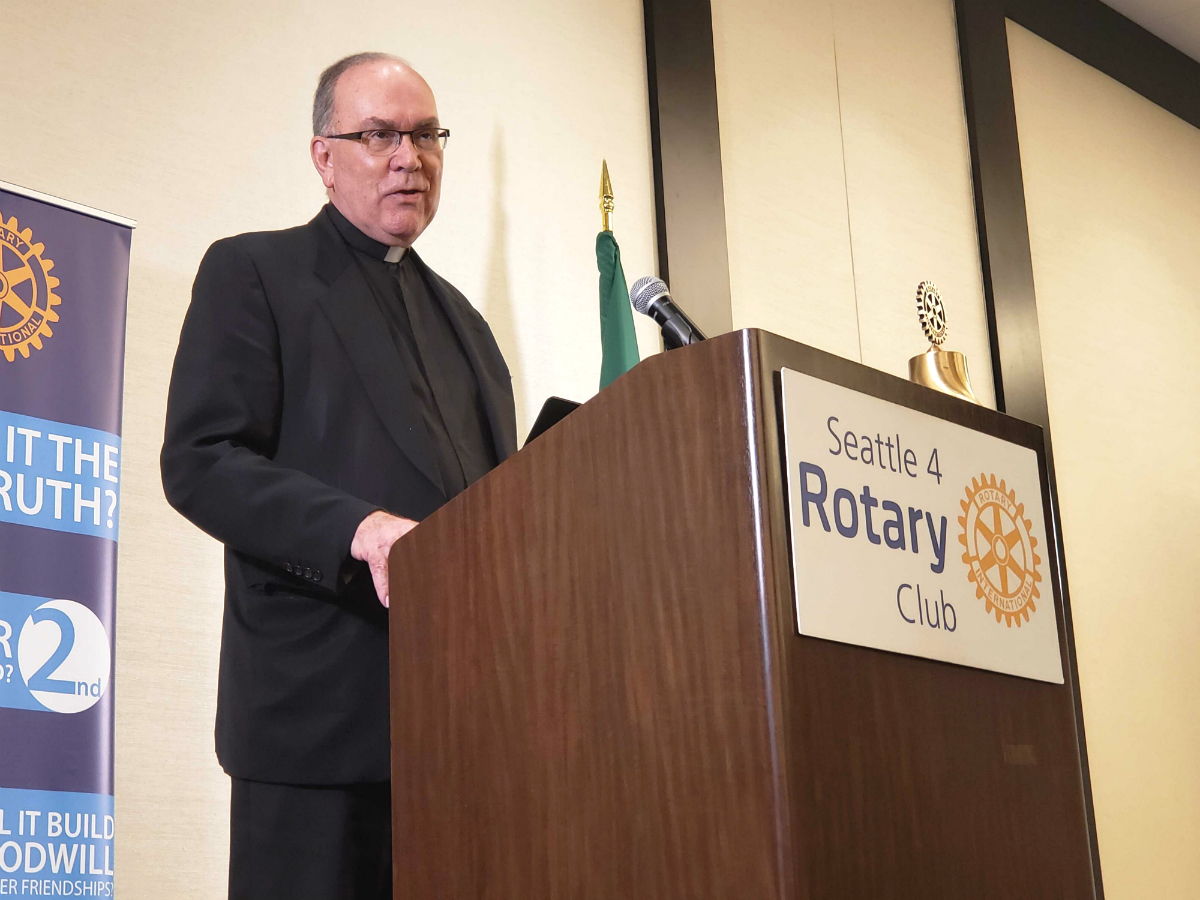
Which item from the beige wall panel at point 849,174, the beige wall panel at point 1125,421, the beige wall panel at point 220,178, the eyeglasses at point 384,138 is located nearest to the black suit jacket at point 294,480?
the eyeglasses at point 384,138

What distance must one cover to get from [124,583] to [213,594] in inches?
6.7

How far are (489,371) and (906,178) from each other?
3.07 metres

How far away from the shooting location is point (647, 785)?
39.7 inches

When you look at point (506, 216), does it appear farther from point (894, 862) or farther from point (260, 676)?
point (894, 862)

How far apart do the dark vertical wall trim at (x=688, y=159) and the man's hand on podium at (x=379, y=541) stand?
2.28 metres

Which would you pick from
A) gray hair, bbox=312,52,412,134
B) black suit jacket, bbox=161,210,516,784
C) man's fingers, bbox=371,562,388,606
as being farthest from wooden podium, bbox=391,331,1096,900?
gray hair, bbox=312,52,412,134

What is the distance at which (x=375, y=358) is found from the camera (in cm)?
163

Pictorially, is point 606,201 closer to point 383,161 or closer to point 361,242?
point 383,161

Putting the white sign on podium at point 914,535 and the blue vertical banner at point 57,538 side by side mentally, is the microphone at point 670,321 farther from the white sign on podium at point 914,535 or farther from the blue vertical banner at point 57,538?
the blue vertical banner at point 57,538

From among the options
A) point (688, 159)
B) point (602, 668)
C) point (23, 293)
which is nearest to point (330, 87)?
point (23, 293)

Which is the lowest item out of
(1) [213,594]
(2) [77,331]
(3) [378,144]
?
(1) [213,594]

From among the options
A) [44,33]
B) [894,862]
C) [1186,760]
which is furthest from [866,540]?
[1186,760]

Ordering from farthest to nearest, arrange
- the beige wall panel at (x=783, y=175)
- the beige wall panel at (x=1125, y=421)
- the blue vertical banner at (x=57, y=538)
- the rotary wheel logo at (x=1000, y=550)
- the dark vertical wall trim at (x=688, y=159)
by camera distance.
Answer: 1. the beige wall panel at (x=1125, y=421)
2. the beige wall panel at (x=783, y=175)
3. the dark vertical wall trim at (x=688, y=159)
4. the blue vertical banner at (x=57, y=538)
5. the rotary wheel logo at (x=1000, y=550)

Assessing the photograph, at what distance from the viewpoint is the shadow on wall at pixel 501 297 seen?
127 inches
